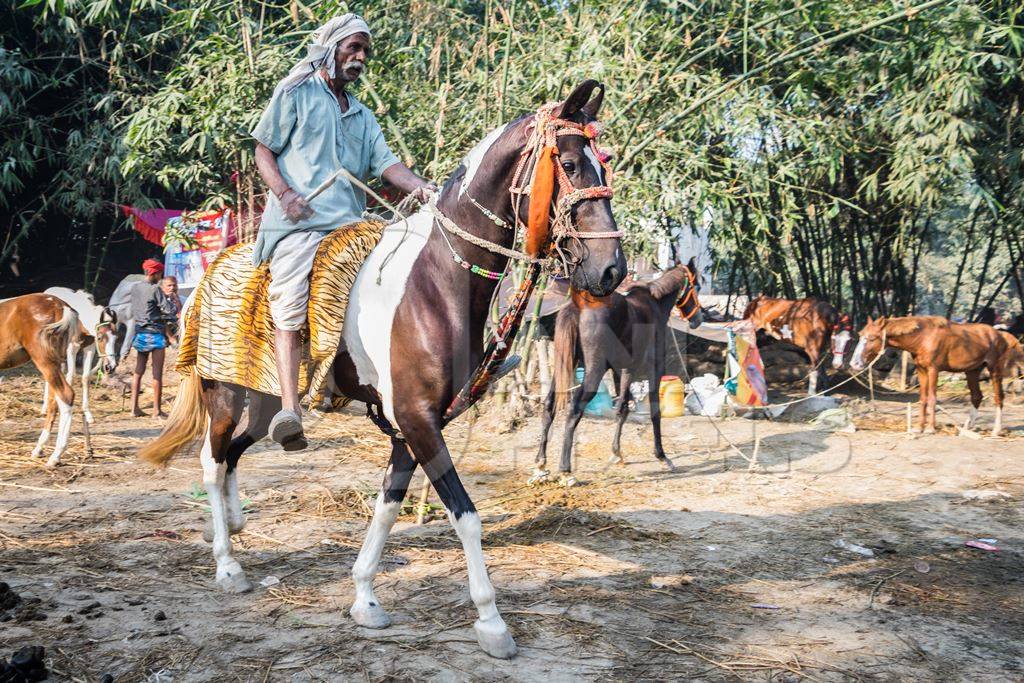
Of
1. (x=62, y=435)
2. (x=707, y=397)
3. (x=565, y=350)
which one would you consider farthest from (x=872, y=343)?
(x=62, y=435)

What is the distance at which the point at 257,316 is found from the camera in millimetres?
3812

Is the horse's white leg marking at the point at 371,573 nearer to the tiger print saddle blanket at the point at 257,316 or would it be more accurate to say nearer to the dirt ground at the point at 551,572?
the dirt ground at the point at 551,572

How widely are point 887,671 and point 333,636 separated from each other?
2.28m

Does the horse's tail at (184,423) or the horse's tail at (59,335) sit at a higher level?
the horse's tail at (59,335)

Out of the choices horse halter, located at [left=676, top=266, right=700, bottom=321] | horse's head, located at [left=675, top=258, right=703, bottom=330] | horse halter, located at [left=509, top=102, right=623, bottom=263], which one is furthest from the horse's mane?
horse halter, located at [left=509, top=102, right=623, bottom=263]

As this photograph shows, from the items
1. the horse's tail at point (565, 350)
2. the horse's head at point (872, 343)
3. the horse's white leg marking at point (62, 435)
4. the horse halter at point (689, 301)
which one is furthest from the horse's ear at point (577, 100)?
the horse's head at point (872, 343)

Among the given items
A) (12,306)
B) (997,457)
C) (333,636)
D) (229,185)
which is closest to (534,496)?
(333,636)

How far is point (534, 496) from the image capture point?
605cm

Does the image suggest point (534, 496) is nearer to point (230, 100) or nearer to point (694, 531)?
point (694, 531)

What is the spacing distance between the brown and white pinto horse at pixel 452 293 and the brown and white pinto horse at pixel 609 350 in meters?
3.59

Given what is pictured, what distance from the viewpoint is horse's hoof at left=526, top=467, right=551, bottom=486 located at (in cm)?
659

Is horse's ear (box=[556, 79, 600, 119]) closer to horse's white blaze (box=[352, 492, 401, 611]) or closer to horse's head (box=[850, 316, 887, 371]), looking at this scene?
horse's white blaze (box=[352, 492, 401, 611])

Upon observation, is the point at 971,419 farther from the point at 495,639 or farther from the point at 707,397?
the point at 495,639

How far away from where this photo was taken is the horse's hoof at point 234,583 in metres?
3.85
